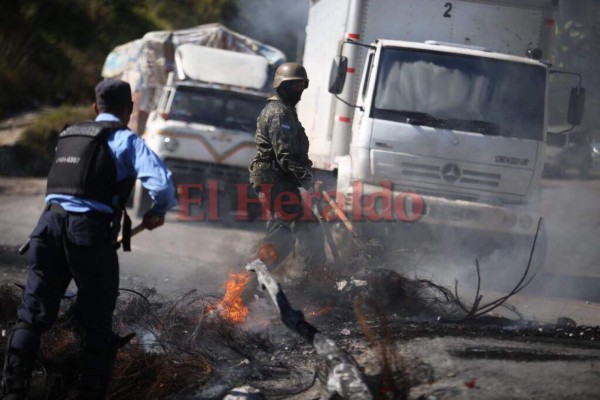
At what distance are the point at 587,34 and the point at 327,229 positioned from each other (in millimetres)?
16626

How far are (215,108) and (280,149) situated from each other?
22.5 feet

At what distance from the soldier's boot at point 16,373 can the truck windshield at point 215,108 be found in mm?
9300

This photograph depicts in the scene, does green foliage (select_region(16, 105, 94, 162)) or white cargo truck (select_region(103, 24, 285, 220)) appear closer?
white cargo truck (select_region(103, 24, 285, 220))

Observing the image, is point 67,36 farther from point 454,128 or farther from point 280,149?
point 280,149

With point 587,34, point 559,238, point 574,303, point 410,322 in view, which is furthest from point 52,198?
point 587,34

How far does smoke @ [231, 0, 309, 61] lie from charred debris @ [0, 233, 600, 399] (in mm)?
15036

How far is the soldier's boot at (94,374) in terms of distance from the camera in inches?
166

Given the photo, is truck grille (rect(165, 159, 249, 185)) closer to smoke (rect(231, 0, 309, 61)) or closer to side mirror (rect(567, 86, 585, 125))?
side mirror (rect(567, 86, 585, 125))

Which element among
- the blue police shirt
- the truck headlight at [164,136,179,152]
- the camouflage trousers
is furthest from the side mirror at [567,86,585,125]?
the truck headlight at [164,136,179,152]

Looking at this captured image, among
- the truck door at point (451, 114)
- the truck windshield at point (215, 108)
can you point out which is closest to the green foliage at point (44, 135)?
the truck windshield at point (215, 108)

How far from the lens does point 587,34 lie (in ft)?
71.4

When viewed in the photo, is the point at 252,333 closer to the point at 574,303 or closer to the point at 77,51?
the point at 574,303

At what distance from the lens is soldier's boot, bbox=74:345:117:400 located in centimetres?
421

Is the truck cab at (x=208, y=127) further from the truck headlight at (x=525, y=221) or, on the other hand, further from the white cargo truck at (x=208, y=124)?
the truck headlight at (x=525, y=221)
